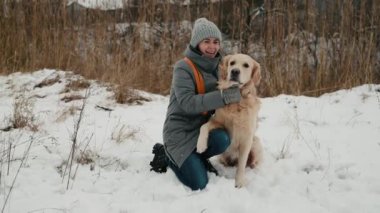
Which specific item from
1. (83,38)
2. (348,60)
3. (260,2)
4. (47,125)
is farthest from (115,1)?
(348,60)

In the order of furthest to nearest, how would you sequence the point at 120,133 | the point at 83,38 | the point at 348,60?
the point at 83,38, the point at 348,60, the point at 120,133

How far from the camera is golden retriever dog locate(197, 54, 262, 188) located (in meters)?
2.64

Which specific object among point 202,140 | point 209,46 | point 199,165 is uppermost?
point 209,46

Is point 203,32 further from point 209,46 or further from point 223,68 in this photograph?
point 223,68

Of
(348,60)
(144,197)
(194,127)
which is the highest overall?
(348,60)

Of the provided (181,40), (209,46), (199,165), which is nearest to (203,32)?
(209,46)

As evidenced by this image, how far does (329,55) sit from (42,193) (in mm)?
4046

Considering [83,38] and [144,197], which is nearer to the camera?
[144,197]

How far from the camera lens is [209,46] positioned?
2729 mm

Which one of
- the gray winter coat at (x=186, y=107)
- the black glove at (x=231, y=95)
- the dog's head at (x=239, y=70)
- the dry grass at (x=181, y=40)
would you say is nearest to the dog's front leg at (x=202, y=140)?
the gray winter coat at (x=186, y=107)

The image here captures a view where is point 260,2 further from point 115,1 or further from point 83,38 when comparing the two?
point 83,38

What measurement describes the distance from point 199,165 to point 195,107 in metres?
0.40

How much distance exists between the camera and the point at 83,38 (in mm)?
5871

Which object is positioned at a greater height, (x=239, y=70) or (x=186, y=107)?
(x=239, y=70)
